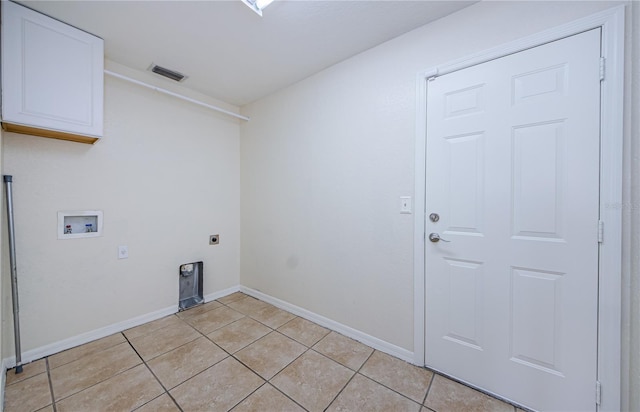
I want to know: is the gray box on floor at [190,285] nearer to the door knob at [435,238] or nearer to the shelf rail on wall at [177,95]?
the shelf rail on wall at [177,95]

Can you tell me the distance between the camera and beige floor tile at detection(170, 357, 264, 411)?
1415 mm

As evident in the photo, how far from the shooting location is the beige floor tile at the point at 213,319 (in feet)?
7.44

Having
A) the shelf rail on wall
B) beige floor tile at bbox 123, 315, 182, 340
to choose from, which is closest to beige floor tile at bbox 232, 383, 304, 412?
beige floor tile at bbox 123, 315, 182, 340

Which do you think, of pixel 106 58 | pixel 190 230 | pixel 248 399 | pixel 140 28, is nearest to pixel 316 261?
pixel 248 399

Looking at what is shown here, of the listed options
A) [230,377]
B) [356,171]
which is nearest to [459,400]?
[230,377]

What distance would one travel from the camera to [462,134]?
157 cm

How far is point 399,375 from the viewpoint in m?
1.65

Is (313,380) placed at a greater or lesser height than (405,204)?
lesser

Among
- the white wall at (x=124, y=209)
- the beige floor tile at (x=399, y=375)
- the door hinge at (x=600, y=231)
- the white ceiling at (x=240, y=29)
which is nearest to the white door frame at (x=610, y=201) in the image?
the door hinge at (x=600, y=231)

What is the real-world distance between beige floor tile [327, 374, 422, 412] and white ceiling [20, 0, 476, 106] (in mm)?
2512

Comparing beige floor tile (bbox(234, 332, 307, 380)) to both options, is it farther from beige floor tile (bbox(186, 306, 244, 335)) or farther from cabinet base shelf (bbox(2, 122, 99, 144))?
cabinet base shelf (bbox(2, 122, 99, 144))

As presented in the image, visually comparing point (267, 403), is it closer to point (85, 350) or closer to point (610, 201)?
point (85, 350)

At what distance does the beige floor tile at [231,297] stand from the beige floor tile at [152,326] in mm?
527

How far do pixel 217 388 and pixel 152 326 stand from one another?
121cm
